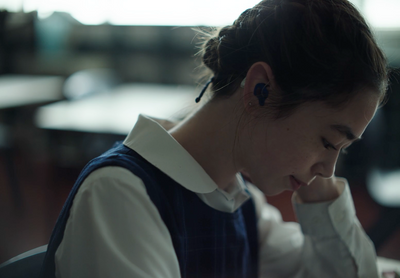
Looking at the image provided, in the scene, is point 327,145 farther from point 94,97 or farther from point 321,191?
point 94,97

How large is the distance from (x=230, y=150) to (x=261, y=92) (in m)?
0.16

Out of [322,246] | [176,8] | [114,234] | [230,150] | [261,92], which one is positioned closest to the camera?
[114,234]

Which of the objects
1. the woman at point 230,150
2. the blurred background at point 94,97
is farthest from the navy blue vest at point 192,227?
the blurred background at point 94,97

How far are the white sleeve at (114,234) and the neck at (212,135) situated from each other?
0.60 ft

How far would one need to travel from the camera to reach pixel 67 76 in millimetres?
2672

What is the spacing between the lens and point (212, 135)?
720 millimetres

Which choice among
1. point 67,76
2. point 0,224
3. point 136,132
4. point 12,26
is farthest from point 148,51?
point 136,132

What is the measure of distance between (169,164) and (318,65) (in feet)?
1.07

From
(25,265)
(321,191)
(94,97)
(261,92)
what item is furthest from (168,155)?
(94,97)

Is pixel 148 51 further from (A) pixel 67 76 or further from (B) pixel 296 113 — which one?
(B) pixel 296 113

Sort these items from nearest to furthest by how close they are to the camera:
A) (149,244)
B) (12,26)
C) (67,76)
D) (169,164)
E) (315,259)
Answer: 1. (149,244)
2. (169,164)
3. (315,259)
4. (12,26)
5. (67,76)

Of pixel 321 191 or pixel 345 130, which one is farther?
pixel 321 191

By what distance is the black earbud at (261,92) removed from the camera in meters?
0.63

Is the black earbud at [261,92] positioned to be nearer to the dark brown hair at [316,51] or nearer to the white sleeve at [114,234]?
the dark brown hair at [316,51]
